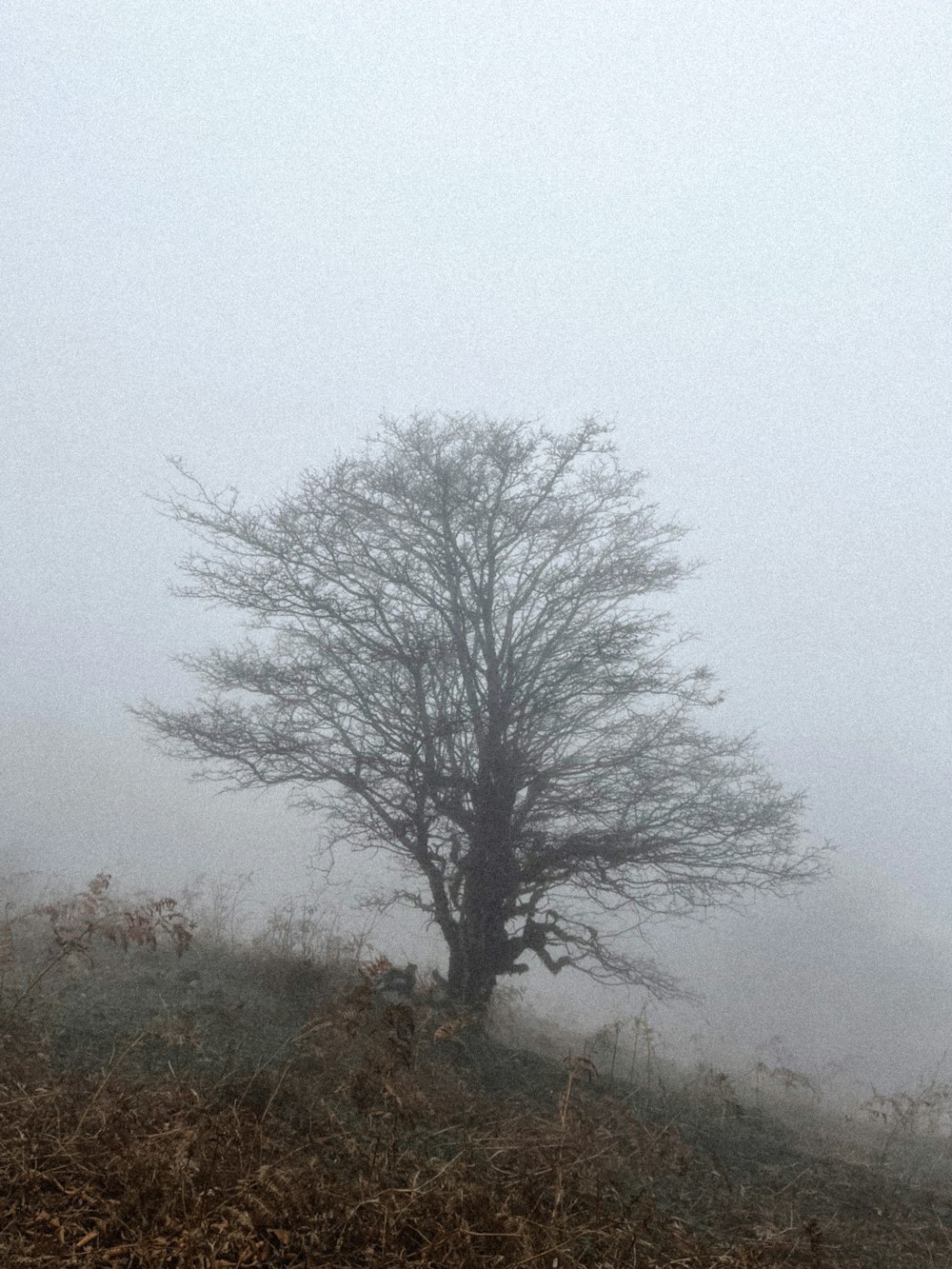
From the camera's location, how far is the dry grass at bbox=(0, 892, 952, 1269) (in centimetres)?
338

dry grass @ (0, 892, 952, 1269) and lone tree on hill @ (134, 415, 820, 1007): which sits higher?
lone tree on hill @ (134, 415, 820, 1007)

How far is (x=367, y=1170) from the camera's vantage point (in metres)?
4.25

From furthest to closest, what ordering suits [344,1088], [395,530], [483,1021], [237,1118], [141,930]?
[395,530]
[483,1021]
[141,930]
[344,1088]
[237,1118]

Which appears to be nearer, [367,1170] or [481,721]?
[367,1170]

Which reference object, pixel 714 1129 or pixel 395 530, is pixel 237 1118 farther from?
pixel 395 530

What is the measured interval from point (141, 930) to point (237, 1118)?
2883 millimetres

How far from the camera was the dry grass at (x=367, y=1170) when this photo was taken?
338cm

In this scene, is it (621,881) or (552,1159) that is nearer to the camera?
(552,1159)

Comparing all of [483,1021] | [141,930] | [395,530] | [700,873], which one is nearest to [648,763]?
[700,873]

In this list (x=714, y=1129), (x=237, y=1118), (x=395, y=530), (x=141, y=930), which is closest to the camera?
(x=237, y=1118)

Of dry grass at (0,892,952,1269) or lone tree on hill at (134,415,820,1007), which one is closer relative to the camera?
dry grass at (0,892,952,1269)

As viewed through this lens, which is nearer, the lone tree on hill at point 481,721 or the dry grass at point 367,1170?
the dry grass at point 367,1170

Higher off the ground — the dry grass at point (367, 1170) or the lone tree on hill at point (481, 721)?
the lone tree on hill at point (481, 721)

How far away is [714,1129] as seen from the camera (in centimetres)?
730
